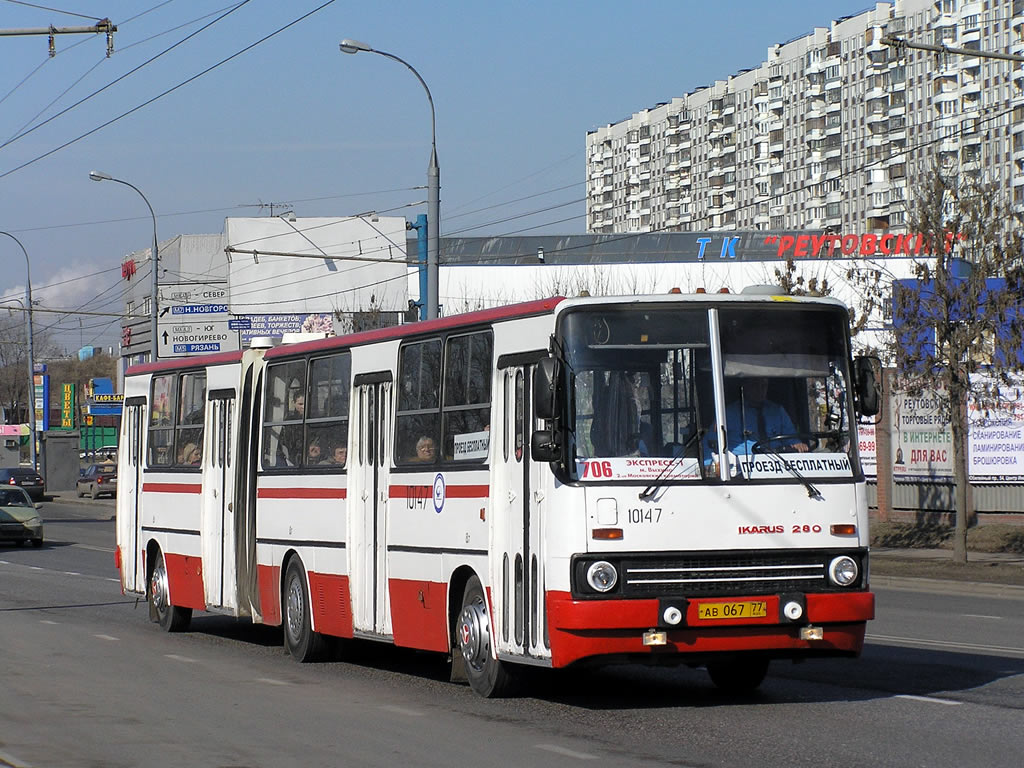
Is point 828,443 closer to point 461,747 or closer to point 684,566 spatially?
point 684,566

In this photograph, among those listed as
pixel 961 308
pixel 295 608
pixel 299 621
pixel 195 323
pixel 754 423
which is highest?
pixel 195 323

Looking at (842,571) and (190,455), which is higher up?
(190,455)

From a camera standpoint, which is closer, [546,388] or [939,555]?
[546,388]

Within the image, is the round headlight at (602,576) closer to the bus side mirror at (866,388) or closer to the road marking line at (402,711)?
the road marking line at (402,711)

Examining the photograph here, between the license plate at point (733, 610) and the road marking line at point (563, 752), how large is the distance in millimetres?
1489

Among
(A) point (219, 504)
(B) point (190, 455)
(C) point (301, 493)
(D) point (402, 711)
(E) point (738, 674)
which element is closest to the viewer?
(D) point (402, 711)

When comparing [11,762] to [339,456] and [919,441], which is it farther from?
[919,441]

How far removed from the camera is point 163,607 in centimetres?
1858

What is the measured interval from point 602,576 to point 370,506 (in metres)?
3.75

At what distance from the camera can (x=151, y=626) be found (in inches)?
753

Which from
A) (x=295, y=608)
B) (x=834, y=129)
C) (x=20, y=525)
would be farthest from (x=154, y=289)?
(x=834, y=129)

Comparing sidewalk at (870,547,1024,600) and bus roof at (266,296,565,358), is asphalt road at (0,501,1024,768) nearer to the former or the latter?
bus roof at (266,296,565,358)

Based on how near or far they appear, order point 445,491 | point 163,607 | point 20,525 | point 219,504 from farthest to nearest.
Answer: point 20,525 → point 163,607 → point 219,504 → point 445,491

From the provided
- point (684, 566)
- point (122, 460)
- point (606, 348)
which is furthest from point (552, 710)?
point (122, 460)
